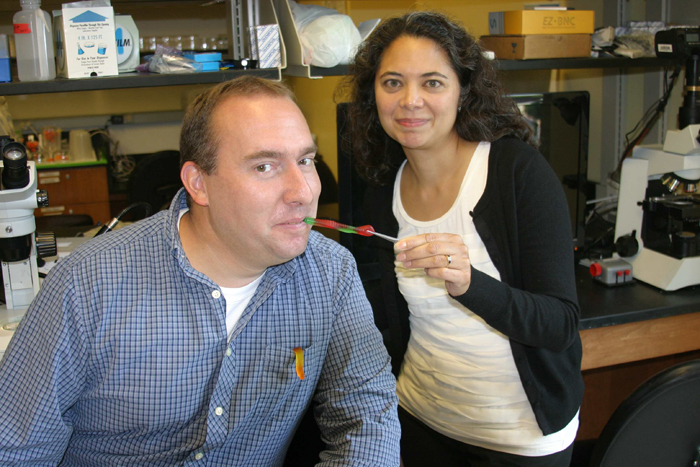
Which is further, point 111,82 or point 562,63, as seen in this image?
point 562,63

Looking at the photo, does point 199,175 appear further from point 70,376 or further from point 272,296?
point 70,376

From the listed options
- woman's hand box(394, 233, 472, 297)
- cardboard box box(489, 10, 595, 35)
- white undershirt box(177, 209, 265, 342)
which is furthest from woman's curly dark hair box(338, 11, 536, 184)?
cardboard box box(489, 10, 595, 35)

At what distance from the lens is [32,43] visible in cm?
193

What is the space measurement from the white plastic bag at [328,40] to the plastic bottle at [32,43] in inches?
31.9

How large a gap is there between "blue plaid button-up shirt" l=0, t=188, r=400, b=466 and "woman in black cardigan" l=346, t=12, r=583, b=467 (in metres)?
0.29

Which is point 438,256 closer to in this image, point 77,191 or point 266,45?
point 266,45

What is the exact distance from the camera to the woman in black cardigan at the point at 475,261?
137 centimetres

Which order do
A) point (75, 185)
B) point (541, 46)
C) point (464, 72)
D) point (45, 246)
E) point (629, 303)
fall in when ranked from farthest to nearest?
1. point (75, 185)
2. point (541, 46)
3. point (629, 303)
4. point (45, 246)
5. point (464, 72)

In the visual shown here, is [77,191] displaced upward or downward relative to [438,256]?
downward

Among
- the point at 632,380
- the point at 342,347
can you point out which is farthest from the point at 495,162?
the point at 632,380

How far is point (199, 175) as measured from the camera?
119cm

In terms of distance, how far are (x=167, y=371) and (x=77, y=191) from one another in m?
3.52

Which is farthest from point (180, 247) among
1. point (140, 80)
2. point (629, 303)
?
point (629, 303)

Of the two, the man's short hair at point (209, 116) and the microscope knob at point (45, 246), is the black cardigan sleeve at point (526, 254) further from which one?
the microscope knob at point (45, 246)
